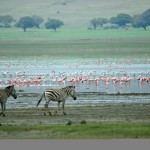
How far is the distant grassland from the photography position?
1981cm

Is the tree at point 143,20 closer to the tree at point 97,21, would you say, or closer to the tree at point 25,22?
the tree at point 97,21

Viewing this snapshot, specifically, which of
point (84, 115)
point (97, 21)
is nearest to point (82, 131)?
point (84, 115)

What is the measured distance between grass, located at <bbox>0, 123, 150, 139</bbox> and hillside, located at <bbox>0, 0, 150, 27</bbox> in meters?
5.93

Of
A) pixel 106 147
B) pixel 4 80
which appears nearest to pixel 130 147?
pixel 106 147

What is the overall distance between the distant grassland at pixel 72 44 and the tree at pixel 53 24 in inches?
7.1

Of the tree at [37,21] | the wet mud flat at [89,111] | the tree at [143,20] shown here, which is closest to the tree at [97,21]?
the tree at [143,20]

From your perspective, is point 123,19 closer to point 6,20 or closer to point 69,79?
point 6,20

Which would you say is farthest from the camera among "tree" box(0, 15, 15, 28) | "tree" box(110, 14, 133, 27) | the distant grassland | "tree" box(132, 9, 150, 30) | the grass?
the distant grassland

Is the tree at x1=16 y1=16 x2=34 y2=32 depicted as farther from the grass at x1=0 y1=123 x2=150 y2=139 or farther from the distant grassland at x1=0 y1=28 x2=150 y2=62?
the grass at x1=0 y1=123 x2=150 y2=139

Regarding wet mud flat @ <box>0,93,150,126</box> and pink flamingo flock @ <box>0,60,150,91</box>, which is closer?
wet mud flat @ <box>0,93,150,126</box>

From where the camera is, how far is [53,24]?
66.5 ft

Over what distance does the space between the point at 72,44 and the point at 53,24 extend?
0.83 metres

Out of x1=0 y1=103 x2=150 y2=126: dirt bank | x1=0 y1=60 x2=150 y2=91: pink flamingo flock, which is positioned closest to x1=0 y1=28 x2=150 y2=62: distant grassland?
x1=0 y1=60 x2=150 y2=91: pink flamingo flock

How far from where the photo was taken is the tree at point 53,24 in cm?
2006
